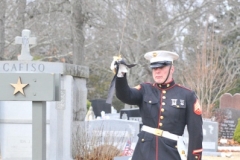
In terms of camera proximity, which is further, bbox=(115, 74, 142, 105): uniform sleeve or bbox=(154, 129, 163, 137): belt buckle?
bbox=(154, 129, 163, 137): belt buckle

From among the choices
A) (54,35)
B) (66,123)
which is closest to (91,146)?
(66,123)

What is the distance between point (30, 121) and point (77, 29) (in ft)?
25.3

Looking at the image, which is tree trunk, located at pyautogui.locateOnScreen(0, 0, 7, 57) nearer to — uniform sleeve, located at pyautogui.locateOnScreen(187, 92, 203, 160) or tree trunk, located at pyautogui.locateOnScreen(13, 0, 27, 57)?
tree trunk, located at pyautogui.locateOnScreen(13, 0, 27, 57)

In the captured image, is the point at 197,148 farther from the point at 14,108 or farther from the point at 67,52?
the point at 67,52

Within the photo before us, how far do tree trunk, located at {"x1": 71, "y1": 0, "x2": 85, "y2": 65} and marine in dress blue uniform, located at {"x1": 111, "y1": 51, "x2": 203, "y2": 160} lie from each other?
10620mm

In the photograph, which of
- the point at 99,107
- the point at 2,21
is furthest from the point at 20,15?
the point at 99,107

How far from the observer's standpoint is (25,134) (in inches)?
333

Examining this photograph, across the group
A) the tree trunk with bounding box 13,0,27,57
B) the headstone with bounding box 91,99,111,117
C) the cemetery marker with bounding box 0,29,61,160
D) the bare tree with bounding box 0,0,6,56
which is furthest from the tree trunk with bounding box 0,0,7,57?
the headstone with bounding box 91,99,111,117

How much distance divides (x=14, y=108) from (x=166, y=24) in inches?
590

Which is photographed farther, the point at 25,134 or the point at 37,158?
the point at 25,134

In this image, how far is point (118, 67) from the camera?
450cm

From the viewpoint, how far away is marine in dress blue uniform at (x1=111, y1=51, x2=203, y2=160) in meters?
4.71

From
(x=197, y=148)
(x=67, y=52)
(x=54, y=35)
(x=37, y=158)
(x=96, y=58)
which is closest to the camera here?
(x=197, y=148)

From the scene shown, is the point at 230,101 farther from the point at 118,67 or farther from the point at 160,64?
the point at 118,67
